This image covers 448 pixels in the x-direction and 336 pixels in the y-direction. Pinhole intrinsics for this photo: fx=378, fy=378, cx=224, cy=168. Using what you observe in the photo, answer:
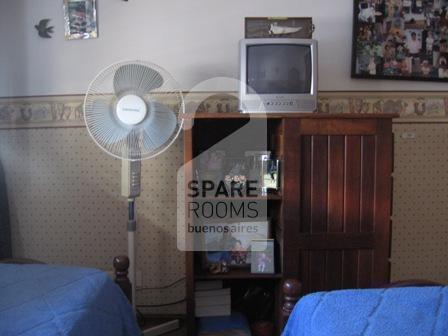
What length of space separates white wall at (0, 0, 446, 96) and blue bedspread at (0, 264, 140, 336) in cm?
131

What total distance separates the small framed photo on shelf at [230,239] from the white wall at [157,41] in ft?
2.88

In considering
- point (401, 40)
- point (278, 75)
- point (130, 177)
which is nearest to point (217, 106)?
point (278, 75)

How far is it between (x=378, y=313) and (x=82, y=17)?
84.2 inches

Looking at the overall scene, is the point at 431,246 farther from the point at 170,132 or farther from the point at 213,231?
the point at 170,132

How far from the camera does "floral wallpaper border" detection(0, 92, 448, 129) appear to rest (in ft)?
7.29

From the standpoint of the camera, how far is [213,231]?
1.92 m

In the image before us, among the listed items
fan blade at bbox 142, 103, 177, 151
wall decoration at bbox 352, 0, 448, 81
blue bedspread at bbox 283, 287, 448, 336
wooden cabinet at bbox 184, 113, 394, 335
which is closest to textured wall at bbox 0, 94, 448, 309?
wall decoration at bbox 352, 0, 448, 81

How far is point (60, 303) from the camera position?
1019mm

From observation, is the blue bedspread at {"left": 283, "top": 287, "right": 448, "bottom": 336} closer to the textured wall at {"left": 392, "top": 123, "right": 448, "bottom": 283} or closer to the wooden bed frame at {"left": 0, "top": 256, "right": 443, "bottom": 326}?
the wooden bed frame at {"left": 0, "top": 256, "right": 443, "bottom": 326}

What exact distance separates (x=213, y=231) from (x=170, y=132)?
1.78 ft

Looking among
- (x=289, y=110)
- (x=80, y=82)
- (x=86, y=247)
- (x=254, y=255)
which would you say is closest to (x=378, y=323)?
(x=254, y=255)

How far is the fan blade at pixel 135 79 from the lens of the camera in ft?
5.67

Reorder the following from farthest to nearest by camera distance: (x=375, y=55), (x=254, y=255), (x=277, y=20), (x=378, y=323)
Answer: (x=375, y=55) < (x=277, y=20) < (x=254, y=255) < (x=378, y=323)

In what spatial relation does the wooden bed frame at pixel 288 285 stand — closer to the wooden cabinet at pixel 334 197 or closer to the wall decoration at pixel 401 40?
the wooden cabinet at pixel 334 197
